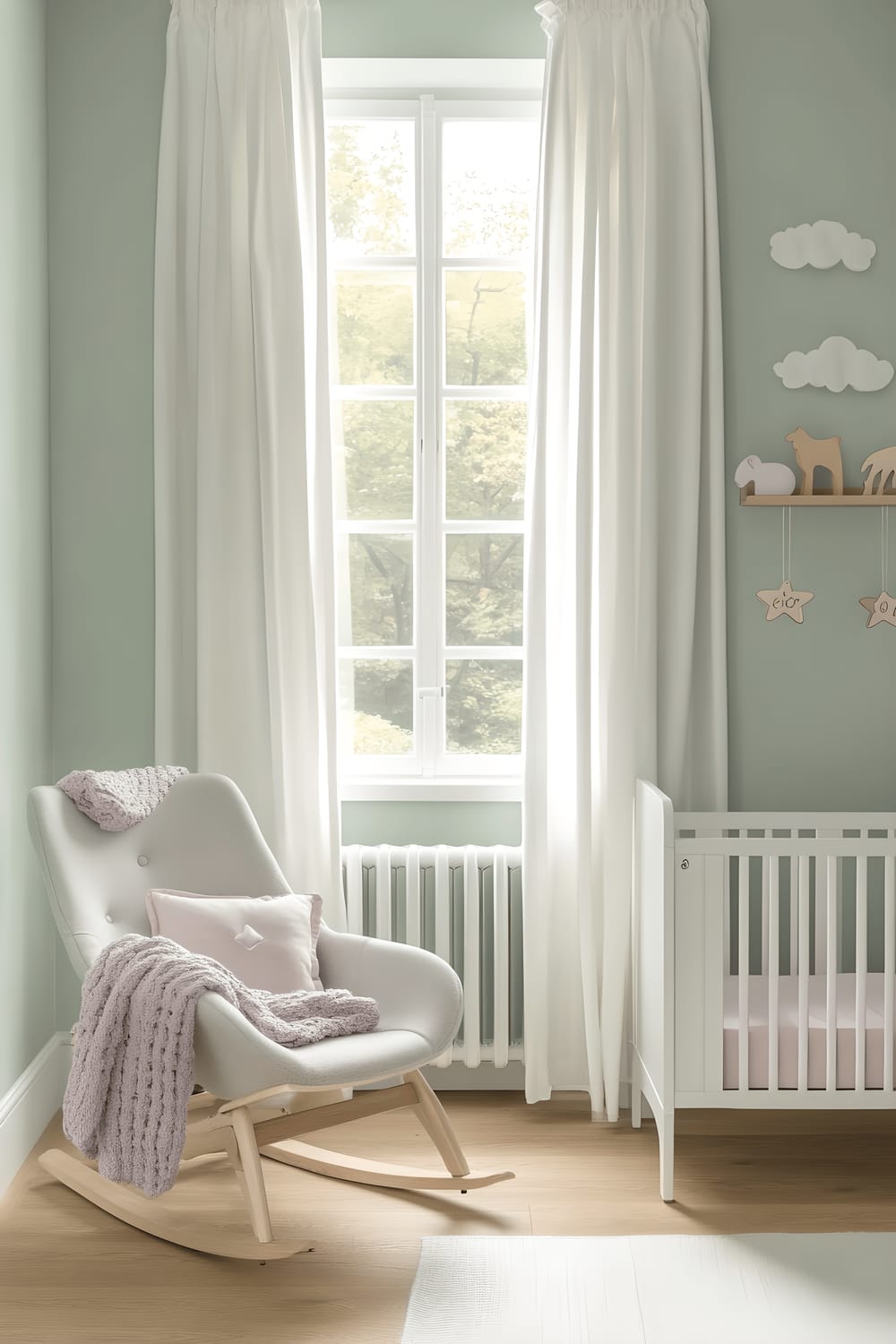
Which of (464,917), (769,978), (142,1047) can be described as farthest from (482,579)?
(142,1047)

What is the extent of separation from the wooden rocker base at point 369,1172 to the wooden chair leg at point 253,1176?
0.29m

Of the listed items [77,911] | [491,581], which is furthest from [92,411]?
[77,911]

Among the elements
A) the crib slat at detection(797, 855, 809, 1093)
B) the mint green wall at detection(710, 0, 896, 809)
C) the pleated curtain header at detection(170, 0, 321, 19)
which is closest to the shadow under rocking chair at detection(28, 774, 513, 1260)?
the crib slat at detection(797, 855, 809, 1093)

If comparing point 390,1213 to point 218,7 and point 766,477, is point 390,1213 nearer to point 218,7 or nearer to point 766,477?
point 766,477

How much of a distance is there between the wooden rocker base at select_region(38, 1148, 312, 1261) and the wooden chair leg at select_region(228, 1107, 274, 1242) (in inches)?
1.2

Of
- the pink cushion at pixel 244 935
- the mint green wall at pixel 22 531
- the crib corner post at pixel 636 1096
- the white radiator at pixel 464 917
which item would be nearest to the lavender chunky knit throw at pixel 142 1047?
the pink cushion at pixel 244 935

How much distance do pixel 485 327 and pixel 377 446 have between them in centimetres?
41

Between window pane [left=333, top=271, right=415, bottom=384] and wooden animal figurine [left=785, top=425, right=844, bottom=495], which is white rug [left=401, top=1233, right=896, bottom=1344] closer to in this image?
wooden animal figurine [left=785, top=425, right=844, bottom=495]

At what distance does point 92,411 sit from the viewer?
2795 millimetres

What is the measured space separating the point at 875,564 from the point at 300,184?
1.66m

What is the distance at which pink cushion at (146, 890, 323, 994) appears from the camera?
90.5 inches

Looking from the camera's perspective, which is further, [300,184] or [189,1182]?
[300,184]

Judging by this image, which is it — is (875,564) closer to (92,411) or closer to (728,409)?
(728,409)

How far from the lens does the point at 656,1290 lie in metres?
1.93
